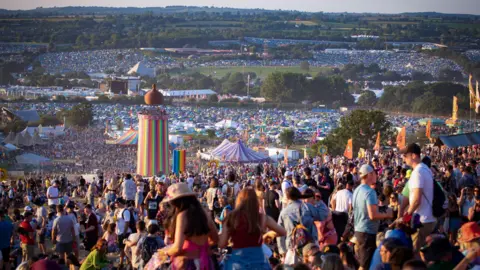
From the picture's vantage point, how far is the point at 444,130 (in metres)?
40.9

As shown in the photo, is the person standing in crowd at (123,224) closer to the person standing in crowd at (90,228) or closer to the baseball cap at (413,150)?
the person standing in crowd at (90,228)

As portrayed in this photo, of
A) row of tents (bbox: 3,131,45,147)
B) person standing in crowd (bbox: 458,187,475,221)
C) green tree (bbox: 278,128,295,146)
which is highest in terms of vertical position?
person standing in crowd (bbox: 458,187,475,221)

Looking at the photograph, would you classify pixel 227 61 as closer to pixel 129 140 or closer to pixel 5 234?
pixel 129 140

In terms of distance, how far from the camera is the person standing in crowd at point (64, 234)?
30.7 feet

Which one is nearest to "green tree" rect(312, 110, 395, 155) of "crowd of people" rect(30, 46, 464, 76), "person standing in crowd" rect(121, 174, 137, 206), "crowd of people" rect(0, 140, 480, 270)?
"person standing in crowd" rect(121, 174, 137, 206)

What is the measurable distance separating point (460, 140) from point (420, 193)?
13.6 metres

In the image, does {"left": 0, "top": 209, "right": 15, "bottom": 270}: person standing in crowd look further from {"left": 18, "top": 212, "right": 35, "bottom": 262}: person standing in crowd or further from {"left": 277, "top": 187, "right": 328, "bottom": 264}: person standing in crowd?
{"left": 277, "top": 187, "right": 328, "bottom": 264}: person standing in crowd

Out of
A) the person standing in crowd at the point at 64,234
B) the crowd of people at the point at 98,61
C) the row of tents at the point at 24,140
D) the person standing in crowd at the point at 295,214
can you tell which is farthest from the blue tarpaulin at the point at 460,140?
the crowd of people at the point at 98,61

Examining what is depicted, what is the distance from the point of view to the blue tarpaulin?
19.7 m

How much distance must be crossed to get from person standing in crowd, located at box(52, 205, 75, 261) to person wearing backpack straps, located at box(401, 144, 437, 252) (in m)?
3.87

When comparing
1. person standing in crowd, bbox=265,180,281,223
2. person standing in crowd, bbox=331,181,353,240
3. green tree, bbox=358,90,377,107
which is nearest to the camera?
person standing in crowd, bbox=331,181,353,240

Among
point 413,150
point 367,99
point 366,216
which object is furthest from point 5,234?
point 367,99

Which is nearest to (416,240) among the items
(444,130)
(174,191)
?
(174,191)

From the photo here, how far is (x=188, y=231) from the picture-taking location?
5.34 m
